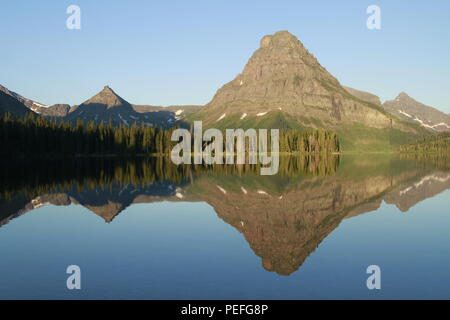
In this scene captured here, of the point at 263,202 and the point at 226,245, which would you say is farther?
the point at 263,202

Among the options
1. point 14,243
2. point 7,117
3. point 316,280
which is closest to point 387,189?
point 316,280

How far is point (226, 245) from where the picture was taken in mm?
30984

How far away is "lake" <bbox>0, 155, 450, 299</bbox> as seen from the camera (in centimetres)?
2106

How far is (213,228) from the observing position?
37.6 metres

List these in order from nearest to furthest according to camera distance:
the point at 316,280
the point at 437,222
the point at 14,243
Answer: the point at 316,280, the point at 14,243, the point at 437,222

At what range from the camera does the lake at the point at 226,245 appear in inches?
829

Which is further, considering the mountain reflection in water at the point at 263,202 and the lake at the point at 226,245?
the mountain reflection in water at the point at 263,202

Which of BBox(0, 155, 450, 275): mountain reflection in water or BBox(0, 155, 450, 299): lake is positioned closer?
BBox(0, 155, 450, 299): lake

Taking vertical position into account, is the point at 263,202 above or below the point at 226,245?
above

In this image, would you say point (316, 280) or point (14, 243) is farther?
point (14, 243)
